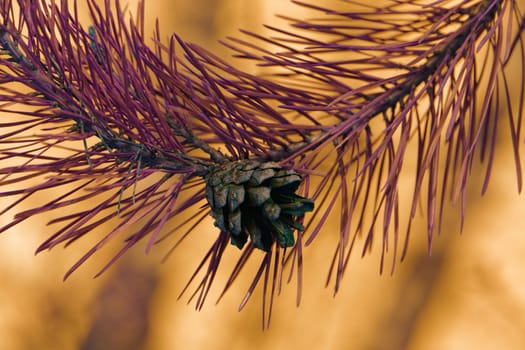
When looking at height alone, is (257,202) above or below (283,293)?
above

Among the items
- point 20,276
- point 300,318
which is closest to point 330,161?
point 300,318

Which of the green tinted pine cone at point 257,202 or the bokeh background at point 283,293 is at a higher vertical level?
the green tinted pine cone at point 257,202

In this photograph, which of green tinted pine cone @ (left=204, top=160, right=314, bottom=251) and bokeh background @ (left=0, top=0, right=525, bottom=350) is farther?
bokeh background @ (left=0, top=0, right=525, bottom=350)

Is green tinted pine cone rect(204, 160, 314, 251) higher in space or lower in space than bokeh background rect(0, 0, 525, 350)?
higher

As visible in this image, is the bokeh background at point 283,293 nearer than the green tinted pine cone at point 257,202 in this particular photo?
No

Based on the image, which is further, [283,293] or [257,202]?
→ [283,293]
